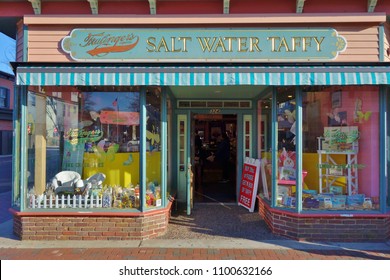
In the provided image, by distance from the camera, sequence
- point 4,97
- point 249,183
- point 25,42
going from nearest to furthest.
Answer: point 25,42 < point 249,183 < point 4,97

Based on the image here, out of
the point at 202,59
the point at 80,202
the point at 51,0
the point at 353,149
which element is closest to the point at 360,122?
the point at 353,149

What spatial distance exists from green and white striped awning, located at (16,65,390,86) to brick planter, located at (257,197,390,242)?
2.17 m

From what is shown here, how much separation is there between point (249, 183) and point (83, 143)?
142 inches

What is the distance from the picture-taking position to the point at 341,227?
5.23 m

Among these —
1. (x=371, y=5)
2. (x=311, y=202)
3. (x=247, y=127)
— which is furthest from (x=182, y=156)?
(x=371, y=5)

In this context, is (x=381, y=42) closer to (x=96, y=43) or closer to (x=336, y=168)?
(x=336, y=168)

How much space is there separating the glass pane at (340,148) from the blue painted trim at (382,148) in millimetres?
122

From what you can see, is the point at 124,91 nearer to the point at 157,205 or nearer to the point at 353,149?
the point at 157,205

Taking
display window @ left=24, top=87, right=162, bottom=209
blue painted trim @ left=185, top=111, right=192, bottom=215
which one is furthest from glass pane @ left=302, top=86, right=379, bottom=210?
display window @ left=24, top=87, right=162, bottom=209

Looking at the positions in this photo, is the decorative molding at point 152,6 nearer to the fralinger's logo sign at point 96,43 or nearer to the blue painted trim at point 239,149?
the fralinger's logo sign at point 96,43

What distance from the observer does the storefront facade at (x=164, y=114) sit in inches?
195

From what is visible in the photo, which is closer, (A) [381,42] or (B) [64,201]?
(A) [381,42]

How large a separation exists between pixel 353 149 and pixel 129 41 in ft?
14.1

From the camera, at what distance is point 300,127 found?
533 centimetres
